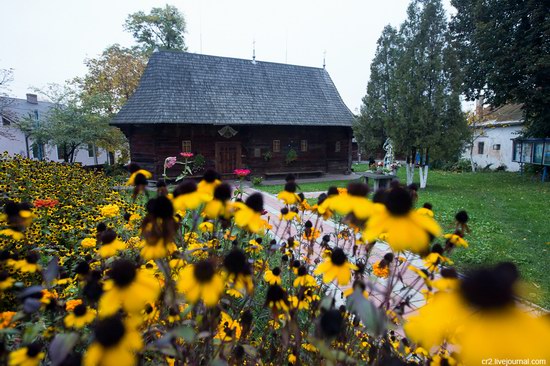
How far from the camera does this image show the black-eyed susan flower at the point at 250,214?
3.76 feet

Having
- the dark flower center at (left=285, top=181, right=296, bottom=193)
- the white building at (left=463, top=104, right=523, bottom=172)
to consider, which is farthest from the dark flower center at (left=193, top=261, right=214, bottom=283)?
the white building at (left=463, top=104, right=523, bottom=172)

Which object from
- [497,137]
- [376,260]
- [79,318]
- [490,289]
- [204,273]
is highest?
[497,137]

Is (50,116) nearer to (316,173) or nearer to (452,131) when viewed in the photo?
(316,173)

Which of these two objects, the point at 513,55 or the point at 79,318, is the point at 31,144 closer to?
the point at 79,318

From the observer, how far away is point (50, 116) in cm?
1622

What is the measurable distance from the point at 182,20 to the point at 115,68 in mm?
6475

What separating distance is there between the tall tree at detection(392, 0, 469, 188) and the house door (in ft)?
23.5

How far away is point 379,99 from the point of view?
16766 mm

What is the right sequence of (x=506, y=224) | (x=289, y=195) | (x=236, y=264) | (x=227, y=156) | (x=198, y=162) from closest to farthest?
(x=236, y=264)
(x=289, y=195)
(x=506, y=224)
(x=198, y=162)
(x=227, y=156)

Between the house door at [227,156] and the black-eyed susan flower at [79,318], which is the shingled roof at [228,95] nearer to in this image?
the house door at [227,156]

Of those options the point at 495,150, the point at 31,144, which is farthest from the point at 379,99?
the point at 31,144

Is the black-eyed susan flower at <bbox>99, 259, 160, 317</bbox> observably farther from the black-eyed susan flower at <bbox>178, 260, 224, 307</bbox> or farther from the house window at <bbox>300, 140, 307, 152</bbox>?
the house window at <bbox>300, 140, 307, 152</bbox>

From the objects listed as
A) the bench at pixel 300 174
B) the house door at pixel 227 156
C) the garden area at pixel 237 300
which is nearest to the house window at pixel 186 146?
the house door at pixel 227 156

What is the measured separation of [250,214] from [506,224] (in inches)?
308
